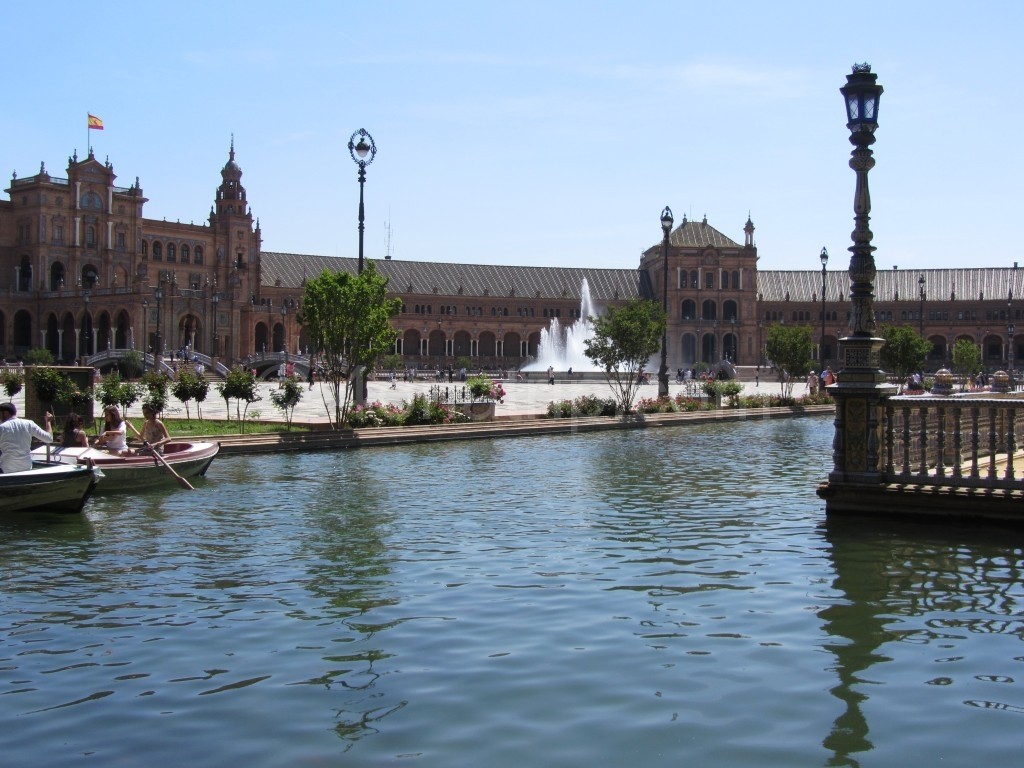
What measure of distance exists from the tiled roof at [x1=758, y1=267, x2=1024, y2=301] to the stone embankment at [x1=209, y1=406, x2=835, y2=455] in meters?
95.7

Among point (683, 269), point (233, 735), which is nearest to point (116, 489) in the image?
point (233, 735)

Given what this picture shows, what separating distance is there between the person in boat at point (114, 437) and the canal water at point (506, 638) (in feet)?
9.06

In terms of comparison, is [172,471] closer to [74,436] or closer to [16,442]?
[74,436]

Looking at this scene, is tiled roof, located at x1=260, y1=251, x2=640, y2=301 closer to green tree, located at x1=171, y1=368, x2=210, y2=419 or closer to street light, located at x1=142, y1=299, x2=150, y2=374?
street light, located at x1=142, y1=299, x2=150, y2=374

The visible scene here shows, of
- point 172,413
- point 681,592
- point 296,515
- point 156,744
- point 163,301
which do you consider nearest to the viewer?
point 156,744

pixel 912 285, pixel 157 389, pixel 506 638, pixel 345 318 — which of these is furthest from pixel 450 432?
pixel 912 285

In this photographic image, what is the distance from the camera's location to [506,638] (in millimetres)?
8781

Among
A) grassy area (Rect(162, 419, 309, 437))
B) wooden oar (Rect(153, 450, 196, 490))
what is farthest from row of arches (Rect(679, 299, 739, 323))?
wooden oar (Rect(153, 450, 196, 490))

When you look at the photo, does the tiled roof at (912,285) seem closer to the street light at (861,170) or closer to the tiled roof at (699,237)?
the tiled roof at (699,237)

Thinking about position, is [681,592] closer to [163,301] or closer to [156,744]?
[156,744]

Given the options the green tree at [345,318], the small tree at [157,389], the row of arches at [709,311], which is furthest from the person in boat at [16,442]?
the row of arches at [709,311]

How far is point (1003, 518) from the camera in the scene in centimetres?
1314

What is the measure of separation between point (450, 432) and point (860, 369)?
54.9ft

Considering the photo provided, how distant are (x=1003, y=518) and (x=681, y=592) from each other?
17.0 ft
